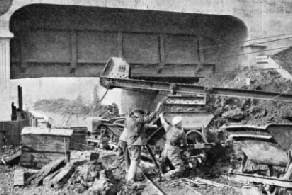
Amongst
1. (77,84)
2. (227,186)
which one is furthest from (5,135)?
(77,84)

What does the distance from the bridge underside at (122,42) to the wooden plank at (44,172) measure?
762 cm

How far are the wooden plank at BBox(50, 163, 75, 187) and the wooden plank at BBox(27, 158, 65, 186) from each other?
0.38 m

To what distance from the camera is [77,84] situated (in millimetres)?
50938

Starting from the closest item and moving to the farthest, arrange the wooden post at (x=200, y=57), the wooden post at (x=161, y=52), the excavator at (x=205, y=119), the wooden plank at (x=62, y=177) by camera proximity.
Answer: the excavator at (x=205, y=119) < the wooden plank at (x=62, y=177) < the wooden post at (x=161, y=52) < the wooden post at (x=200, y=57)

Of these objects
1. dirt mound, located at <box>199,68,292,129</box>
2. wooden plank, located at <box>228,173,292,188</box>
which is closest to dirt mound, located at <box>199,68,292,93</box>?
dirt mound, located at <box>199,68,292,129</box>

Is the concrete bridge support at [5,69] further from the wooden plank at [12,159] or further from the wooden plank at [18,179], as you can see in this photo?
the wooden plank at [18,179]

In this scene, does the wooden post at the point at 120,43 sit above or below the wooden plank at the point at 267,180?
above

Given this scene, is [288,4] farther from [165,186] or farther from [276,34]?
[165,186]

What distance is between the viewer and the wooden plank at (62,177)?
28.4 feet

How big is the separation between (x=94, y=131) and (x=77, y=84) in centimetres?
3589

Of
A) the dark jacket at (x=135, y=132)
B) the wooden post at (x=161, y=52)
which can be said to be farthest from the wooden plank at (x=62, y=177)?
the wooden post at (x=161, y=52)

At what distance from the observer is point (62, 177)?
28.7 feet

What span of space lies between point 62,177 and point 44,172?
803mm

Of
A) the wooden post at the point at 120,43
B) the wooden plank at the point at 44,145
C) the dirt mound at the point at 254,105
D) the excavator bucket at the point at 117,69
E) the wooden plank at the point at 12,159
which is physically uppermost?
the wooden post at the point at 120,43
